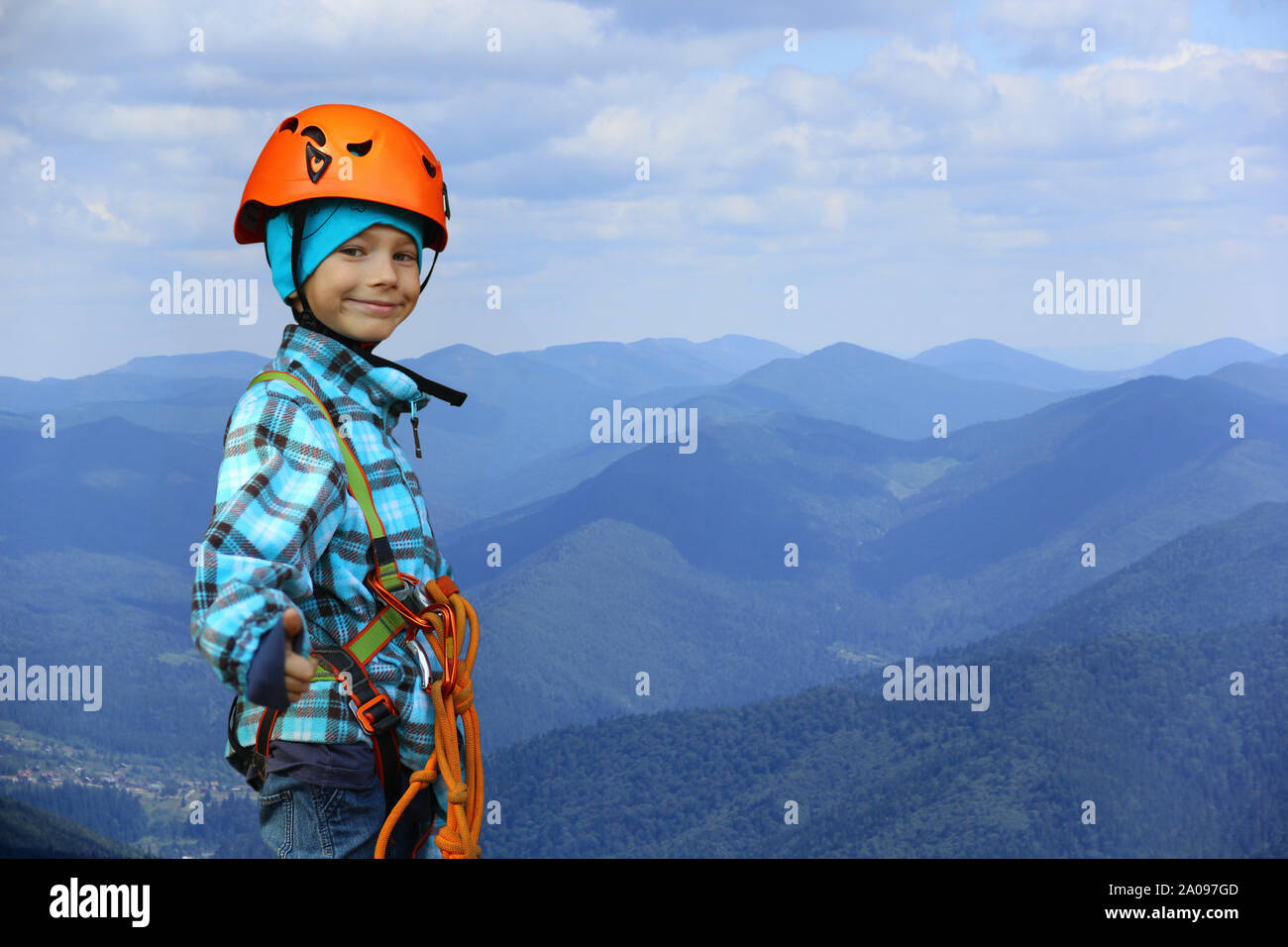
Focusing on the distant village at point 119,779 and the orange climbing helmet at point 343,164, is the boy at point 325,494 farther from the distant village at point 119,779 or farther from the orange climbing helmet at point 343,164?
the distant village at point 119,779

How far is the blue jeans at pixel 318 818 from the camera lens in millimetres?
3232

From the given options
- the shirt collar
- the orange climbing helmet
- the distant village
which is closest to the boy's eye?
the orange climbing helmet

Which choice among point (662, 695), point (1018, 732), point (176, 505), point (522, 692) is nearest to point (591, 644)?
point (662, 695)

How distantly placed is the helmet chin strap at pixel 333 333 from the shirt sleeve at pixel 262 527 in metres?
0.40

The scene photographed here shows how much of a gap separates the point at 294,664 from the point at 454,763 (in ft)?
2.23

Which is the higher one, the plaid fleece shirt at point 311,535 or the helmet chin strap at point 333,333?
the helmet chin strap at point 333,333

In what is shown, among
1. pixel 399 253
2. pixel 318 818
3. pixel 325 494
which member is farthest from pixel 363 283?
pixel 318 818

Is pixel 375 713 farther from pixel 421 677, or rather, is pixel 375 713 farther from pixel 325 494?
pixel 325 494

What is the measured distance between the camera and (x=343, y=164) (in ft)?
11.2

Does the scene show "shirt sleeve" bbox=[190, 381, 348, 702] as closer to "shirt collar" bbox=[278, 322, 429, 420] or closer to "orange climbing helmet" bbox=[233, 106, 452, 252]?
"shirt collar" bbox=[278, 322, 429, 420]

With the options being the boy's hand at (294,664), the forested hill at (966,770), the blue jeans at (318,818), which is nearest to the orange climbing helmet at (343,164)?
the boy's hand at (294,664)

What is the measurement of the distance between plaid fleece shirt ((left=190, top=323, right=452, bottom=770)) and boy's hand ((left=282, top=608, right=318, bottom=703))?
24 mm
